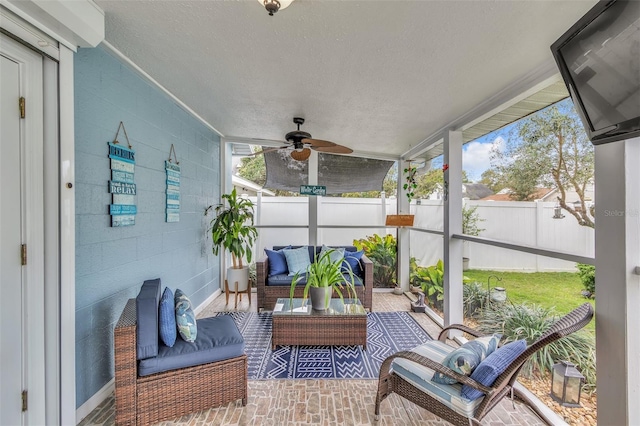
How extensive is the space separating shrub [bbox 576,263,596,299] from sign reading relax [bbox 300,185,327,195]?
3.29 meters

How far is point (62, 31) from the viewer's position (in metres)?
1.52

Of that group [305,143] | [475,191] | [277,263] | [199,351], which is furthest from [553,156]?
[277,263]

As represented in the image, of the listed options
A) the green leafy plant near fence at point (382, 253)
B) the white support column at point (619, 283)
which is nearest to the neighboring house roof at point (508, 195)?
the white support column at point (619, 283)

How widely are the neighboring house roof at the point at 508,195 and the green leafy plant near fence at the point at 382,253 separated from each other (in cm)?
222

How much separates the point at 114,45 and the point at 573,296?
387 centimetres

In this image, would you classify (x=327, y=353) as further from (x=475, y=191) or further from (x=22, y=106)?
(x=22, y=106)

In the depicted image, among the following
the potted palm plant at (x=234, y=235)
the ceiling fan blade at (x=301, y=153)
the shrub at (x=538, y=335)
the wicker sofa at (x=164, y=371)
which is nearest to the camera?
the wicker sofa at (x=164, y=371)

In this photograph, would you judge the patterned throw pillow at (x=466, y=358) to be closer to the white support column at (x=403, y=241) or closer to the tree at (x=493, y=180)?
the tree at (x=493, y=180)

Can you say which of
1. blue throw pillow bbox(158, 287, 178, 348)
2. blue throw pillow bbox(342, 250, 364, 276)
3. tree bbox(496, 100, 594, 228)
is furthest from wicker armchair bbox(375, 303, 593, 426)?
blue throw pillow bbox(342, 250, 364, 276)

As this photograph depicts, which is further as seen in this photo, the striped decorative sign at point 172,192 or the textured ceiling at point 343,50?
the striped decorative sign at point 172,192

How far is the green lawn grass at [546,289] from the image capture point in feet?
6.56

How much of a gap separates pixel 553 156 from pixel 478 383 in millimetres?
1796

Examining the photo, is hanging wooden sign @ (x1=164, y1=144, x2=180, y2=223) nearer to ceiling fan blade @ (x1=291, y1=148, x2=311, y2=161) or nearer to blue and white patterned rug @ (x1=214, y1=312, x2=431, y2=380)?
ceiling fan blade @ (x1=291, y1=148, x2=311, y2=161)

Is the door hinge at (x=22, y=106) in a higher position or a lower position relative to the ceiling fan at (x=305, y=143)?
lower
